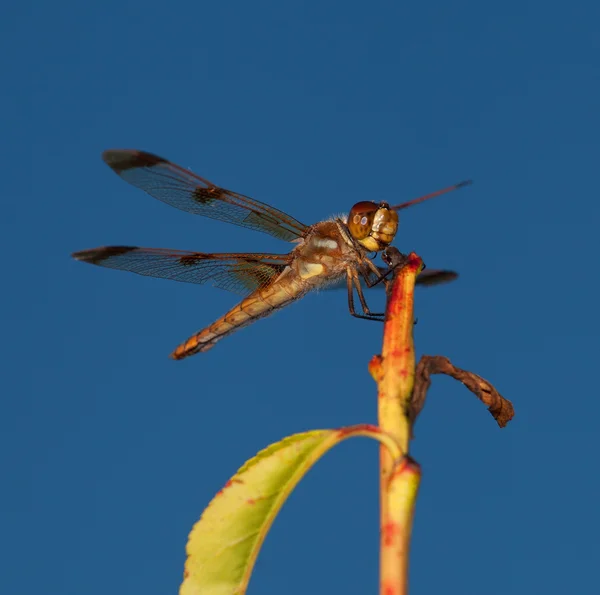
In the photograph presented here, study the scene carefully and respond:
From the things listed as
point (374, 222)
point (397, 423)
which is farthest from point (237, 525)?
point (374, 222)

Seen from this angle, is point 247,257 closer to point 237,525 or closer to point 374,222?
point 374,222

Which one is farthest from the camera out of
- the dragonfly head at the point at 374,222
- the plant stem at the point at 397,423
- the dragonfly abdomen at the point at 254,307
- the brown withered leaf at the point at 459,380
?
the dragonfly abdomen at the point at 254,307

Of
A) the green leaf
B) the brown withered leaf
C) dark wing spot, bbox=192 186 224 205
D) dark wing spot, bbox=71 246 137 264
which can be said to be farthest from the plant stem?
dark wing spot, bbox=192 186 224 205

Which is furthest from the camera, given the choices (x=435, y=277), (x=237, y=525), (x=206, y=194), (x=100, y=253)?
(x=206, y=194)

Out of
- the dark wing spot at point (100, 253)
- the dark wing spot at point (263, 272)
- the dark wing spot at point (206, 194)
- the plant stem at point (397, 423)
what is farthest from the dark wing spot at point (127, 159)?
the plant stem at point (397, 423)

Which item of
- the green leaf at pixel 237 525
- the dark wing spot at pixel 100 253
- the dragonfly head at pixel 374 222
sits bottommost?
the green leaf at pixel 237 525

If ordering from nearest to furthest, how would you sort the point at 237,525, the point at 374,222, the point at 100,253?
1. the point at 237,525
2. the point at 374,222
3. the point at 100,253

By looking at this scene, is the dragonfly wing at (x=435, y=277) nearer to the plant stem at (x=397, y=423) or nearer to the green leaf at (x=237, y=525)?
the plant stem at (x=397, y=423)
